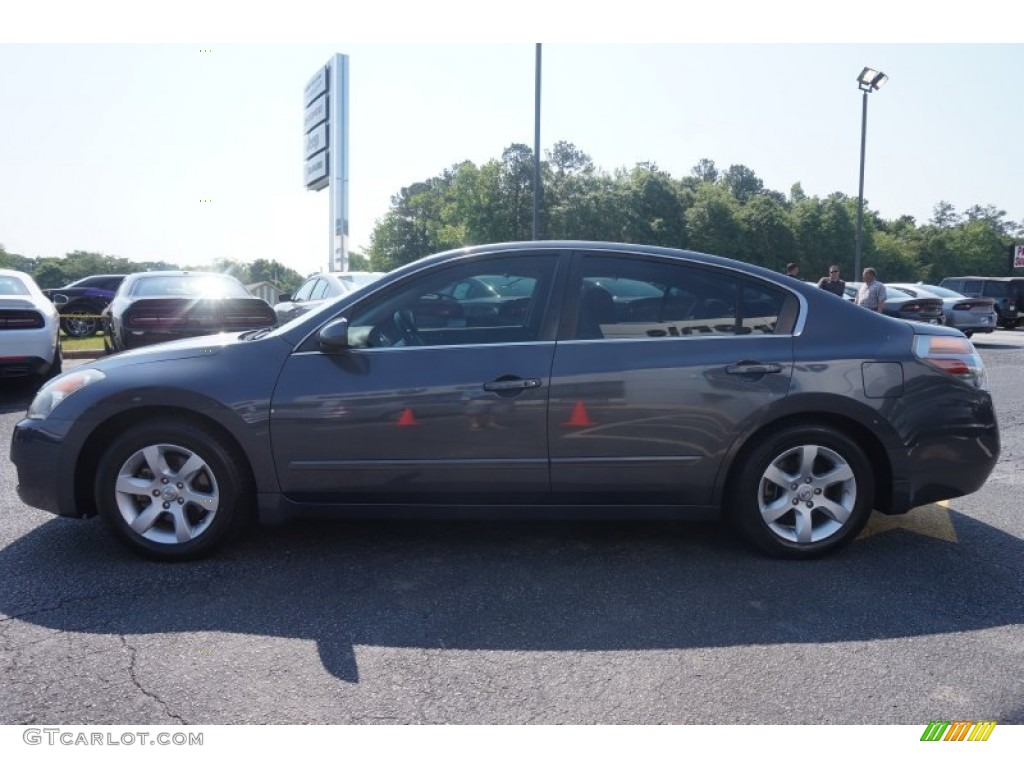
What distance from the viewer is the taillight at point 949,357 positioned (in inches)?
161

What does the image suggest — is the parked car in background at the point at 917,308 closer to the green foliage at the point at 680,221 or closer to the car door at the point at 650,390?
the car door at the point at 650,390

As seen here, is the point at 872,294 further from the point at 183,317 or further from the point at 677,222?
the point at 677,222

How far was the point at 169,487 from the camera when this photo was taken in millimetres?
3938

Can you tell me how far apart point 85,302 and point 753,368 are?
2285cm

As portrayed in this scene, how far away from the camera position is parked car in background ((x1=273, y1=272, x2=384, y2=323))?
11.5m

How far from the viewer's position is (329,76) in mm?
25562

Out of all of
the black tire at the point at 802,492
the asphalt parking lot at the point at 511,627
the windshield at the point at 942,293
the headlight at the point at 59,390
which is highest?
the windshield at the point at 942,293

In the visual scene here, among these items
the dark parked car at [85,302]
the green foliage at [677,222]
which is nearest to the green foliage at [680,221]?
the green foliage at [677,222]

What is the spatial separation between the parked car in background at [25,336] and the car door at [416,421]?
642 cm

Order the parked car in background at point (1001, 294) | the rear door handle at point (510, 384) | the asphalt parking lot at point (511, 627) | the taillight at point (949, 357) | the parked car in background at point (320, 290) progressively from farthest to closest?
the parked car in background at point (1001, 294) → the parked car in background at point (320, 290) → the taillight at point (949, 357) → the rear door handle at point (510, 384) → the asphalt parking lot at point (511, 627)

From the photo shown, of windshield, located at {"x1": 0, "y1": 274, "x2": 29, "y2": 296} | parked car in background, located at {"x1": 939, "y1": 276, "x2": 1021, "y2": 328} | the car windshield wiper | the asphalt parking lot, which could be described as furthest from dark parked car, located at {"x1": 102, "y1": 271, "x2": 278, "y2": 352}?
parked car in background, located at {"x1": 939, "y1": 276, "x2": 1021, "y2": 328}

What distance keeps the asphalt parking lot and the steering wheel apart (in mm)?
1059

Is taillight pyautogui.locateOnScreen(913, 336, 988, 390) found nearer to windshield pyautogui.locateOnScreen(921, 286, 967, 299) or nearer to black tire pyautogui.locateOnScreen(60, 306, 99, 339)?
windshield pyautogui.locateOnScreen(921, 286, 967, 299)

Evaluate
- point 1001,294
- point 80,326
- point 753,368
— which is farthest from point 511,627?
point 1001,294
